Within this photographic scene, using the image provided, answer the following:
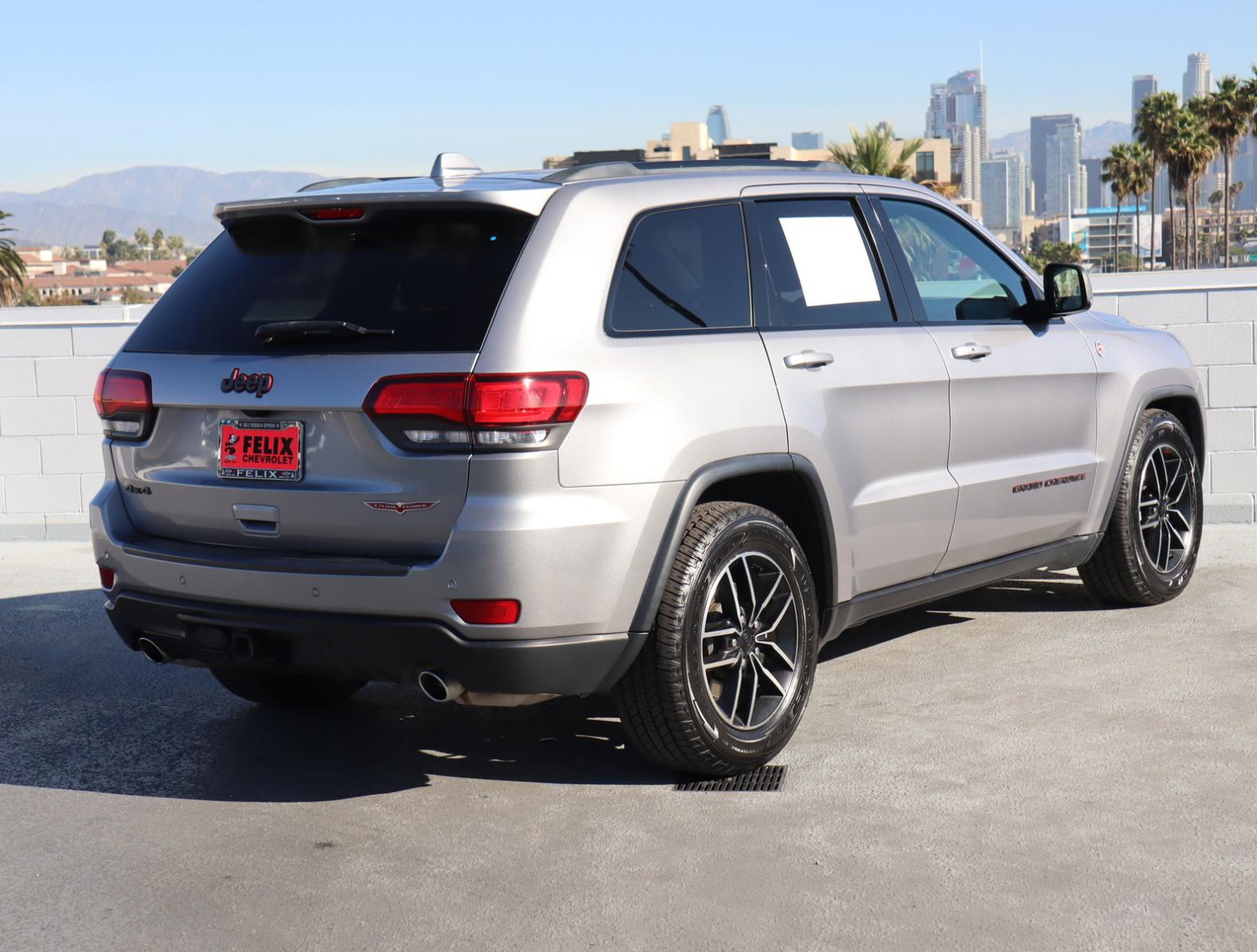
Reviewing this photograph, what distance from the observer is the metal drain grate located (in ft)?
14.8

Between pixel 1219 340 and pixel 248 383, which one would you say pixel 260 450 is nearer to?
pixel 248 383

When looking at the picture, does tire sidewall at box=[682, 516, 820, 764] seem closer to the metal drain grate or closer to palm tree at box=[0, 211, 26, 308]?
the metal drain grate

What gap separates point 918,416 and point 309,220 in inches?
83.3

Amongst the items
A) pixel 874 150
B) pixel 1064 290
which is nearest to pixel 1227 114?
pixel 874 150

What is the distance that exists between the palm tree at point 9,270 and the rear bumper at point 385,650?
66.3 m

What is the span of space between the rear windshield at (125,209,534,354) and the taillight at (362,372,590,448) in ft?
0.39

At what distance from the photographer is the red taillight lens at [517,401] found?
12.8ft

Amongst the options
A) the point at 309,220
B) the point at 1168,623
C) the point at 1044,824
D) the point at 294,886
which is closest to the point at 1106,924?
the point at 1044,824

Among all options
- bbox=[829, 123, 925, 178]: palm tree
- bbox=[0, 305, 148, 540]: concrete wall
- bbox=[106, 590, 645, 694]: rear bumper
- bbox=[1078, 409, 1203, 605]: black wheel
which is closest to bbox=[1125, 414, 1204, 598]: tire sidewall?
bbox=[1078, 409, 1203, 605]: black wheel

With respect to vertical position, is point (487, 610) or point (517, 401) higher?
point (517, 401)

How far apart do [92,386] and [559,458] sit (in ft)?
20.5

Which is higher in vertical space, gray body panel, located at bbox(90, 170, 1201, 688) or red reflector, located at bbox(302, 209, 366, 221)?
red reflector, located at bbox(302, 209, 366, 221)

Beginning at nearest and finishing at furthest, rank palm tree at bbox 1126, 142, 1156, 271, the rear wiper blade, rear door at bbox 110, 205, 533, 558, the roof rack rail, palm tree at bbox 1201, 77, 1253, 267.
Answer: rear door at bbox 110, 205, 533, 558 → the rear wiper blade → the roof rack rail → palm tree at bbox 1201, 77, 1253, 267 → palm tree at bbox 1126, 142, 1156, 271

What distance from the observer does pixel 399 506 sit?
4004 mm
